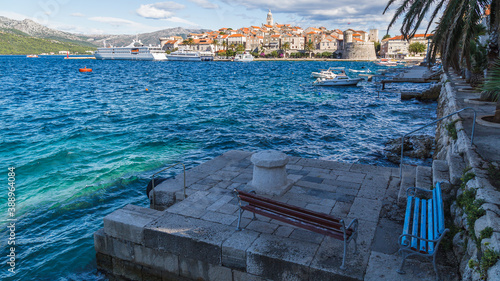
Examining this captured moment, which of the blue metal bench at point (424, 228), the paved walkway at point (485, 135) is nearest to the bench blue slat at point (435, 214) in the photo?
the blue metal bench at point (424, 228)

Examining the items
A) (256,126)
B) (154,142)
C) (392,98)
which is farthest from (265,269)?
(392,98)

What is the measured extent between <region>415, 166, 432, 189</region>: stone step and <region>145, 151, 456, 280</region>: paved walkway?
55 cm

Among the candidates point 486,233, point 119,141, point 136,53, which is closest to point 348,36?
point 136,53

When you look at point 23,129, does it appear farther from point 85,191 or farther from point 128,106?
point 85,191

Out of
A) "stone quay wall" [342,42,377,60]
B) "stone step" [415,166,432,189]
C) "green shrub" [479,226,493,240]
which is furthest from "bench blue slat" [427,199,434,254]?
"stone quay wall" [342,42,377,60]

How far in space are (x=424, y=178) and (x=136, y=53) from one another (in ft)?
443

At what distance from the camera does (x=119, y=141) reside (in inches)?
649

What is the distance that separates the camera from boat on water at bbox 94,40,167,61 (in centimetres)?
12644

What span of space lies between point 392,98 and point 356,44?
112308 millimetres

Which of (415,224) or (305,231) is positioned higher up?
(415,224)

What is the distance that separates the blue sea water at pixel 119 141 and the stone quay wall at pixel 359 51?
11015 cm

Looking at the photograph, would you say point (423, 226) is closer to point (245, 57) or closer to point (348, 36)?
point (245, 57)

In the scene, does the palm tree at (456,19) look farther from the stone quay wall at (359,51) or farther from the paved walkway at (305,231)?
the stone quay wall at (359,51)

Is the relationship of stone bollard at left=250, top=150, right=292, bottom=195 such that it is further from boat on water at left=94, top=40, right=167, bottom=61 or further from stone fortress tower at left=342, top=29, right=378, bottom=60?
stone fortress tower at left=342, top=29, right=378, bottom=60
